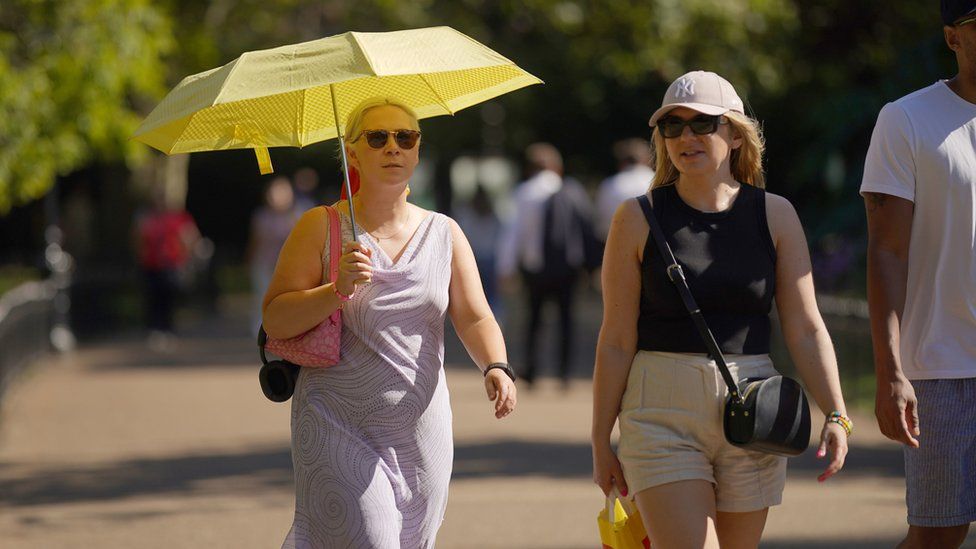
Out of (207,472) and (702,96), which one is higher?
(702,96)

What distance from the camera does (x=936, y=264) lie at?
4.75 m

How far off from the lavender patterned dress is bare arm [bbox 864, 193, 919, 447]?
1203 mm

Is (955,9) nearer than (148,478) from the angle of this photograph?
Yes

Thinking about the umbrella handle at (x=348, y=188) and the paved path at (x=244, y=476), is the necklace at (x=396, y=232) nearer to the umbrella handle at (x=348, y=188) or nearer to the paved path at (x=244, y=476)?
the umbrella handle at (x=348, y=188)

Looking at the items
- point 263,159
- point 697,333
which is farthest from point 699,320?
point 263,159

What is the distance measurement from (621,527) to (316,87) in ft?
5.16

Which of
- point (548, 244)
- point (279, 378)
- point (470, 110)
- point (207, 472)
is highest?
point (279, 378)

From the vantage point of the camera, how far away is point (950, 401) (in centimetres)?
471

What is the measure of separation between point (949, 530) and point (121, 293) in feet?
67.5

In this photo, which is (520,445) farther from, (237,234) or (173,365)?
(237,234)

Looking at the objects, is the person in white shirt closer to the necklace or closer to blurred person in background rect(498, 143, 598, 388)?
blurred person in background rect(498, 143, 598, 388)

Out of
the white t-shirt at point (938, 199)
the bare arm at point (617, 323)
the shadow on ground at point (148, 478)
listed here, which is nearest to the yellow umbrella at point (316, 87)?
the bare arm at point (617, 323)

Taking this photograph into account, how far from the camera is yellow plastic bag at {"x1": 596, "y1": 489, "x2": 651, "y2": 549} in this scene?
4.64 meters

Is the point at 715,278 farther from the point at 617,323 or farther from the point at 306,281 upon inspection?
the point at 306,281
